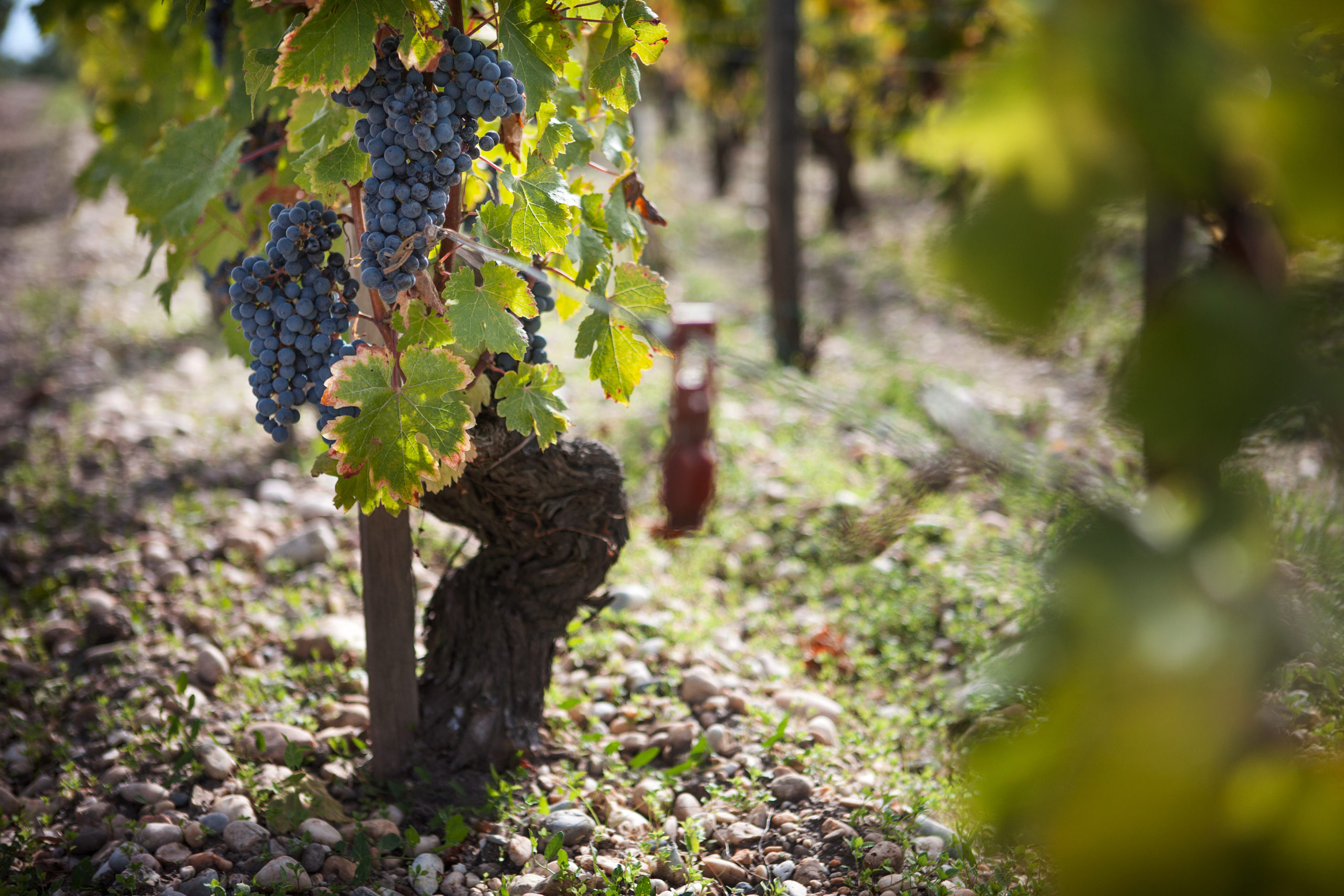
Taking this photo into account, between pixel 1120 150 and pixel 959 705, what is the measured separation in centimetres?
200

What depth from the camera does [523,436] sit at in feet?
6.49

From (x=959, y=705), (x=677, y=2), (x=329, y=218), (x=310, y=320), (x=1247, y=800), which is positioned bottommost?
(x=1247, y=800)

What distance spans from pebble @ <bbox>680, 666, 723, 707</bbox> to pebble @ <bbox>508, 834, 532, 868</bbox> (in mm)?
753

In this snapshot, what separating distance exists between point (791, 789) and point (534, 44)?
173 cm

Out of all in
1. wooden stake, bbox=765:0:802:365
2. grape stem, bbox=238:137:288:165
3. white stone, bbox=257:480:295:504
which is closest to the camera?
grape stem, bbox=238:137:288:165

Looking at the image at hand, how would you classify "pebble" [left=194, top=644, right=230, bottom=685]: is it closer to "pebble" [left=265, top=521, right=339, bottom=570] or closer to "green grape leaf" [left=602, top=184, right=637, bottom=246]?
"pebble" [left=265, top=521, right=339, bottom=570]

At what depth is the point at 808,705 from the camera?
2.53 m

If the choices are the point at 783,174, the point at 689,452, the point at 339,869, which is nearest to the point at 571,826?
the point at 339,869

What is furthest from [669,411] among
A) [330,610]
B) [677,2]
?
[677,2]

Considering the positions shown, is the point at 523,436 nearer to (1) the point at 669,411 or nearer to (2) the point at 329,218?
(2) the point at 329,218

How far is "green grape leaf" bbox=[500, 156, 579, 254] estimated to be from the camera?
161cm

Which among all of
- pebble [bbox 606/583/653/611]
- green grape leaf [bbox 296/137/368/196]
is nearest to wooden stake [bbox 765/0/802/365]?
pebble [bbox 606/583/653/611]

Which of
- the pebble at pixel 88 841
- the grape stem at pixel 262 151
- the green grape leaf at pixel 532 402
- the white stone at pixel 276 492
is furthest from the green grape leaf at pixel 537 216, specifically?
the white stone at pixel 276 492

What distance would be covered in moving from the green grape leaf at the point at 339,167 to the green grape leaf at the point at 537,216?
25cm
